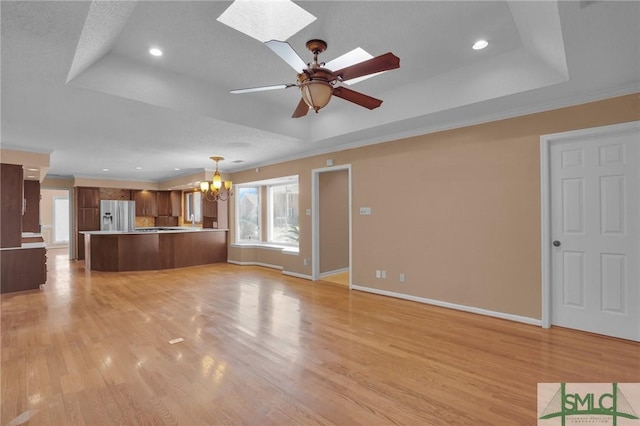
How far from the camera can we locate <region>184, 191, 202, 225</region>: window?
9812 millimetres

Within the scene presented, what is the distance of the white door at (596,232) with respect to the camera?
9.92 ft

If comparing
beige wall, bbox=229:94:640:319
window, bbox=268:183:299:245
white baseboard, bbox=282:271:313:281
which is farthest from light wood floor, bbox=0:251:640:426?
window, bbox=268:183:299:245

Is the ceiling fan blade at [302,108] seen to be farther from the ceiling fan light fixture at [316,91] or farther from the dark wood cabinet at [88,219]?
the dark wood cabinet at [88,219]

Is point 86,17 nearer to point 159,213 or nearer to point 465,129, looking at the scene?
point 465,129

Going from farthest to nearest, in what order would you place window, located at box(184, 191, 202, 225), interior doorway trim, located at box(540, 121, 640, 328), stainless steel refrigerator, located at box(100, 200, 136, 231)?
window, located at box(184, 191, 202, 225)
stainless steel refrigerator, located at box(100, 200, 136, 231)
interior doorway trim, located at box(540, 121, 640, 328)

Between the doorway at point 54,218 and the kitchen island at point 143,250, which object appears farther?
the doorway at point 54,218

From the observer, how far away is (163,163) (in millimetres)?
7191

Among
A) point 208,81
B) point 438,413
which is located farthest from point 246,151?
→ point 438,413

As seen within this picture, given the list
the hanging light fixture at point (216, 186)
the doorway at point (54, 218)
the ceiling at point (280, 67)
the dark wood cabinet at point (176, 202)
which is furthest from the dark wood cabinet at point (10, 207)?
the doorway at point (54, 218)

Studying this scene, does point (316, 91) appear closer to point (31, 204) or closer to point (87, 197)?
point (31, 204)

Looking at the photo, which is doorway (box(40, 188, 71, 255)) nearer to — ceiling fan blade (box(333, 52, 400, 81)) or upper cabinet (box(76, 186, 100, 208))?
upper cabinet (box(76, 186, 100, 208))

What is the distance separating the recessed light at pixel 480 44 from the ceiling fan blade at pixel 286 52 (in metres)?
1.84

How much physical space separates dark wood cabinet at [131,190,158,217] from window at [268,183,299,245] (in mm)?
5022

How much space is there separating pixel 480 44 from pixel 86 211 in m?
10.8
